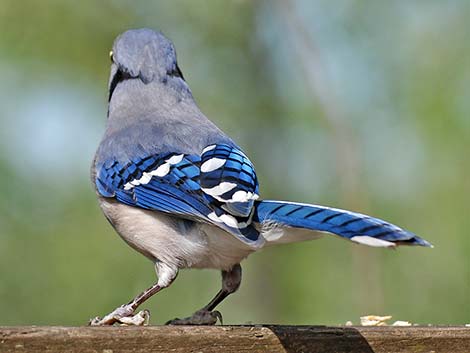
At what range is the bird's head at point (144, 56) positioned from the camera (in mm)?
4395

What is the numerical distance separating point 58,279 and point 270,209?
3.28 meters

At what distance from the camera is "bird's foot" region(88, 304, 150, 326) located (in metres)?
3.31

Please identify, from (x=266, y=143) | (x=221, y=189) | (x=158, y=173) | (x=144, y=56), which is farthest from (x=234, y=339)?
(x=266, y=143)

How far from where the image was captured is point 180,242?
3.68 m

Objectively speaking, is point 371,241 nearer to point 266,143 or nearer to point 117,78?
point 117,78

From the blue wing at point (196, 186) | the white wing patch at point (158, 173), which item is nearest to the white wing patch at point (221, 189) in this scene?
the blue wing at point (196, 186)

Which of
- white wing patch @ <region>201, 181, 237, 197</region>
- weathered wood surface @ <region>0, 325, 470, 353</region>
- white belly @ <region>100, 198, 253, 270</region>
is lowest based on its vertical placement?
weathered wood surface @ <region>0, 325, 470, 353</region>

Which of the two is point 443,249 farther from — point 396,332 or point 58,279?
point 396,332

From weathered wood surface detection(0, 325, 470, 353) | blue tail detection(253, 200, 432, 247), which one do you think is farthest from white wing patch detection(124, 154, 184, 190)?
weathered wood surface detection(0, 325, 470, 353)

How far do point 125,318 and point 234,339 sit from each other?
572 millimetres

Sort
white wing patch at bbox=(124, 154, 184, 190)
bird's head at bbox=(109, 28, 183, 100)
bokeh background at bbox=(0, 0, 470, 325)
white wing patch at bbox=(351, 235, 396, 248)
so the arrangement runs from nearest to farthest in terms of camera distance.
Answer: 1. white wing patch at bbox=(351, 235, 396, 248)
2. white wing patch at bbox=(124, 154, 184, 190)
3. bird's head at bbox=(109, 28, 183, 100)
4. bokeh background at bbox=(0, 0, 470, 325)

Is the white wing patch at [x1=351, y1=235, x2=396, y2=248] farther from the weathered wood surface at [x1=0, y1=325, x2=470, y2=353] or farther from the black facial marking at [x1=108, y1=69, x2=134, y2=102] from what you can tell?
the black facial marking at [x1=108, y1=69, x2=134, y2=102]

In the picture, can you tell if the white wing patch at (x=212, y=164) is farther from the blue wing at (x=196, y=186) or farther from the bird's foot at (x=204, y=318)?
the bird's foot at (x=204, y=318)

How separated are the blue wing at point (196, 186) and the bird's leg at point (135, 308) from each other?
0.25 m
